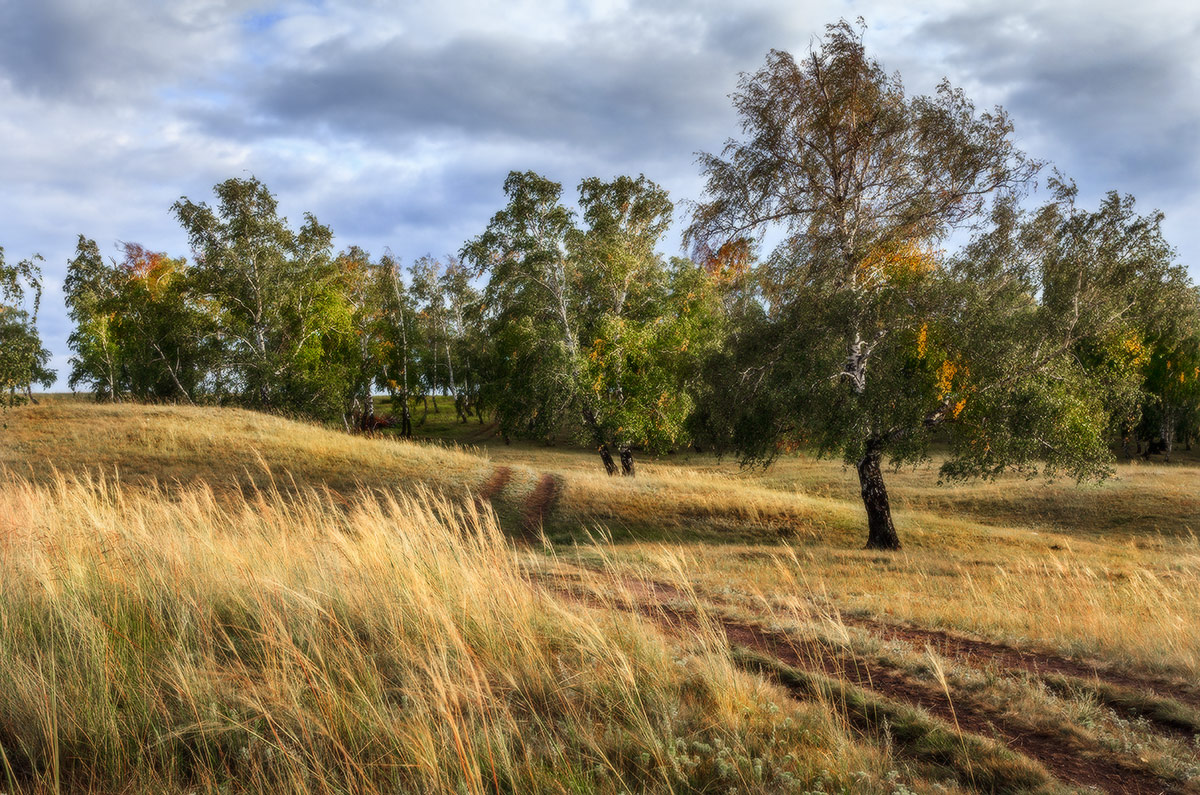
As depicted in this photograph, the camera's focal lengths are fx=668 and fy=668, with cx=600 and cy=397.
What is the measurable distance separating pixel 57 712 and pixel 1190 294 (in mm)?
21220

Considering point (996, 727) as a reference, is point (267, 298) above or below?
above

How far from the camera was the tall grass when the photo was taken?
3158 mm

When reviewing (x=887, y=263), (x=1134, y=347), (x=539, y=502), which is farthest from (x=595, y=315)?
(x=1134, y=347)

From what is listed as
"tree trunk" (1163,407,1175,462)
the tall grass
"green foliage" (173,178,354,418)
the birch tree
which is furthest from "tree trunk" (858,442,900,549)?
"tree trunk" (1163,407,1175,462)

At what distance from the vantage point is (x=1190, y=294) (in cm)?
1580

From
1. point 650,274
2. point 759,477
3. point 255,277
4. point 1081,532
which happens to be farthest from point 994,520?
point 255,277

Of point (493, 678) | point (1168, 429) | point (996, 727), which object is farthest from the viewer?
point (1168, 429)

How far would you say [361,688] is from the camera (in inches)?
144

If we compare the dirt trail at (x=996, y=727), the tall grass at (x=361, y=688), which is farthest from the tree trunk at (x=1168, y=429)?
the tall grass at (x=361, y=688)

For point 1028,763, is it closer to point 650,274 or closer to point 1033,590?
point 1033,590

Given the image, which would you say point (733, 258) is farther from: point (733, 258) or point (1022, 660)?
point (1022, 660)

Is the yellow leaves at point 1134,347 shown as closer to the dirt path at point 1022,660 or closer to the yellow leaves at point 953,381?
the yellow leaves at point 953,381

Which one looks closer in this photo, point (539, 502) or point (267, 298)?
point (539, 502)

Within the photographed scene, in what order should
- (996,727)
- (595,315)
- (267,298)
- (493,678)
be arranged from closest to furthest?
(493,678)
(996,727)
(595,315)
(267,298)
